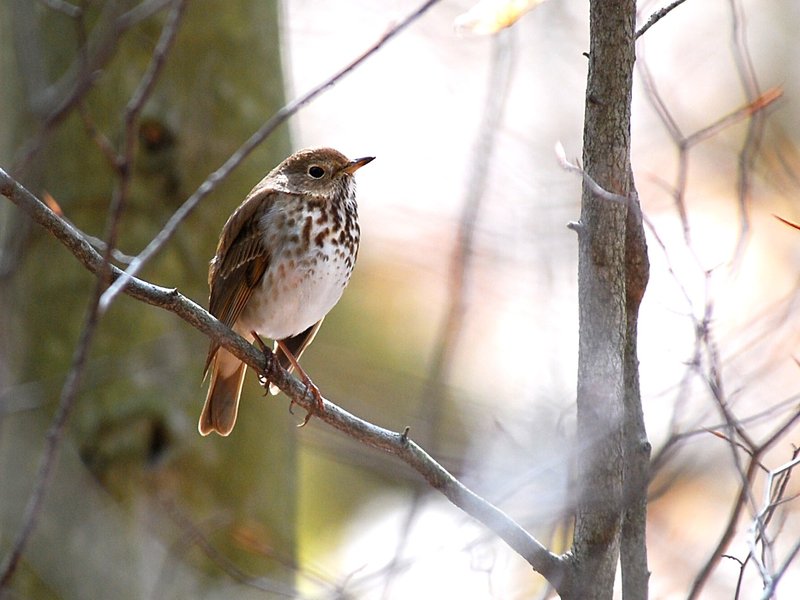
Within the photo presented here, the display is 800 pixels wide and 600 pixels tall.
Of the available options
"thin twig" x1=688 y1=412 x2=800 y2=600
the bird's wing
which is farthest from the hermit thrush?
"thin twig" x1=688 y1=412 x2=800 y2=600

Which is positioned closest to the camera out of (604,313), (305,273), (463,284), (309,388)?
(604,313)

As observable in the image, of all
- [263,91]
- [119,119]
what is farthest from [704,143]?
[119,119]

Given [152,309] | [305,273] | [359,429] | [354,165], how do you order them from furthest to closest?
[152,309]
[354,165]
[305,273]
[359,429]

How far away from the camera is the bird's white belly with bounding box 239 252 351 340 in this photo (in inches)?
163

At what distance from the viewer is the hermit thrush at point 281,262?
416cm

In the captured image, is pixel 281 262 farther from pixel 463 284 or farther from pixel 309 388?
pixel 463 284

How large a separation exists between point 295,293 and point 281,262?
0.14m

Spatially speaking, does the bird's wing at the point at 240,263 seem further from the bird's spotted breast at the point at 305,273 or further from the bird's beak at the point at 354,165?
the bird's beak at the point at 354,165

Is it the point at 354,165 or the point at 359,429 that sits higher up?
the point at 354,165

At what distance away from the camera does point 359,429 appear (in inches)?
119

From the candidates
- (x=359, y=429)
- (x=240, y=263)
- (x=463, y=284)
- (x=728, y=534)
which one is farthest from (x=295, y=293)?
(x=728, y=534)

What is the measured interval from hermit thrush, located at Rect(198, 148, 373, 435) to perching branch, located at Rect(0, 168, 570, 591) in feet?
3.47

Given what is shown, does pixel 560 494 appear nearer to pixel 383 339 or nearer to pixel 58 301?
pixel 58 301

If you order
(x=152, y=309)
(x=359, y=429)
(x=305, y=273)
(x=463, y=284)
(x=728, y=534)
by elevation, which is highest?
(x=152, y=309)
